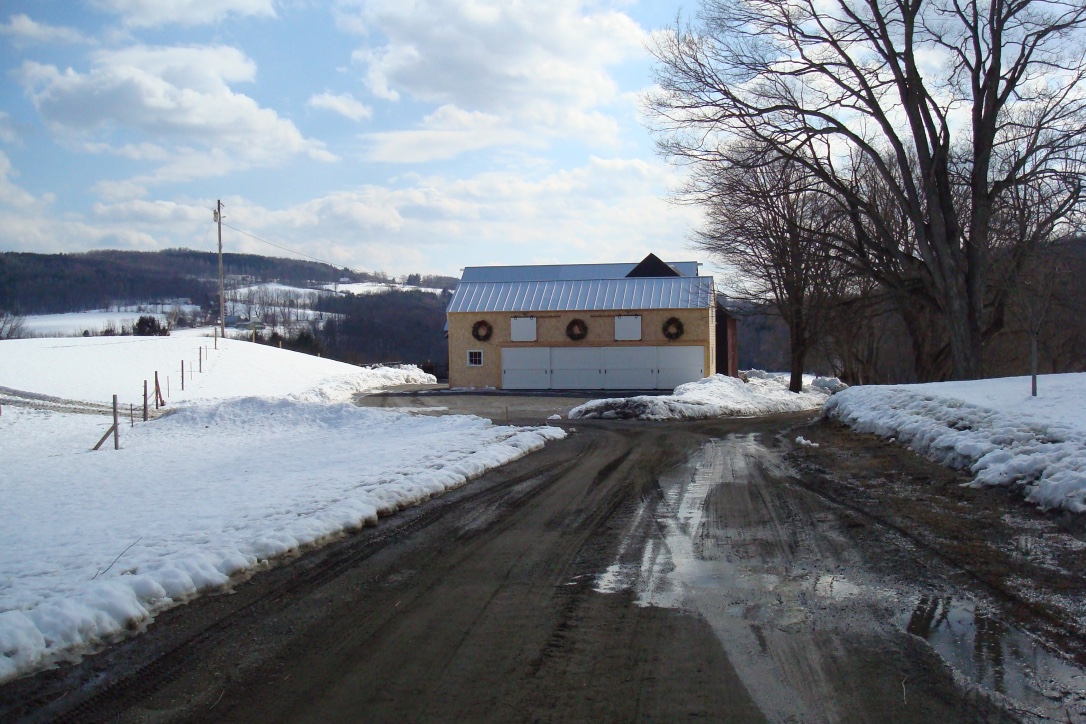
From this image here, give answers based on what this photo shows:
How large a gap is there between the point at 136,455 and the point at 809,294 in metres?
29.2

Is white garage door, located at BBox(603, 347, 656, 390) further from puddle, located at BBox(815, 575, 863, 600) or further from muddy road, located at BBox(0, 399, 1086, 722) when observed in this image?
puddle, located at BBox(815, 575, 863, 600)

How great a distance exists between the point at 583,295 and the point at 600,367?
4231mm

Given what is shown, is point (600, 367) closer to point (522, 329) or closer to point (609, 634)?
point (522, 329)

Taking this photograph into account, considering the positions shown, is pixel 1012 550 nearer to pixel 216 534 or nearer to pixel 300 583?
pixel 300 583

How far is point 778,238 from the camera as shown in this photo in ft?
90.5

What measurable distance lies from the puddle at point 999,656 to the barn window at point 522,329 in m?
38.7

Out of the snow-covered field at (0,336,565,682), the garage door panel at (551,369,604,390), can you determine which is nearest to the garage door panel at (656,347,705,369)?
the garage door panel at (551,369,604,390)

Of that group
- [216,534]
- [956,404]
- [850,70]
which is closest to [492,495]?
[216,534]

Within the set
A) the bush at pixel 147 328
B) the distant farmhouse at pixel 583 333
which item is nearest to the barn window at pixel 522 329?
the distant farmhouse at pixel 583 333

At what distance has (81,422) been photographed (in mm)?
25984

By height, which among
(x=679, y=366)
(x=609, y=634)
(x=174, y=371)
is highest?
(x=679, y=366)

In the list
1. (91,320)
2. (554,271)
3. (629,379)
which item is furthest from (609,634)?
(91,320)

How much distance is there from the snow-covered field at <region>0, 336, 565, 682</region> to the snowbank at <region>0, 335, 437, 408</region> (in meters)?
9.29

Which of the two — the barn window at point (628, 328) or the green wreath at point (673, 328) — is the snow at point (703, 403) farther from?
the barn window at point (628, 328)
